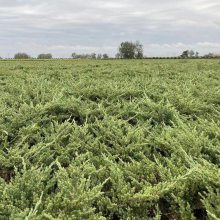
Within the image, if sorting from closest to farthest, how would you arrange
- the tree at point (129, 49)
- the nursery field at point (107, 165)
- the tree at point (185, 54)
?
1. the nursery field at point (107, 165)
2. the tree at point (185, 54)
3. the tree at point (129, 49)

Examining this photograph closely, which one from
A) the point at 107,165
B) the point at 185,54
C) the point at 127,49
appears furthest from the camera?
the point at 127,49

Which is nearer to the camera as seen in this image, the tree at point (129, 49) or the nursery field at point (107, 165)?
the nursery field at point (107, 165)

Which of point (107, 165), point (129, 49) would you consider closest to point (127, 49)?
point (129, 49)

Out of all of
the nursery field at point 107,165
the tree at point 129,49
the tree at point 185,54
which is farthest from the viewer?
the tree at point 129,49

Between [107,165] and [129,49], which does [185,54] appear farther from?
[107,165]

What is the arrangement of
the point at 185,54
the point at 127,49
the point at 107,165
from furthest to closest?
the point at 127,49 → the point at 185,54 → the point at 107,165

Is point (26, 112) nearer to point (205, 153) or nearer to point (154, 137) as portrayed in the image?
point (154, 137)

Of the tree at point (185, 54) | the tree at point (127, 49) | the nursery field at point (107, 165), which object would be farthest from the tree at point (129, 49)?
the nursery field at point (107, 165)

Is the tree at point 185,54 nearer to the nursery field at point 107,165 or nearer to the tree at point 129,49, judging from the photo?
the tree at point 129,49

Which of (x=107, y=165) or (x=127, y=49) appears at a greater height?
(x=107, y=165)

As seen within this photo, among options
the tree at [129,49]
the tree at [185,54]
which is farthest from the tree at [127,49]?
the tree at [185,54]

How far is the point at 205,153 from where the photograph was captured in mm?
3812

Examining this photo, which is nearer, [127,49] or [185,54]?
[185,54]

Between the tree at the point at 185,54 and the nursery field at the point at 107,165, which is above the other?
the nursery field at the point at 107,165
